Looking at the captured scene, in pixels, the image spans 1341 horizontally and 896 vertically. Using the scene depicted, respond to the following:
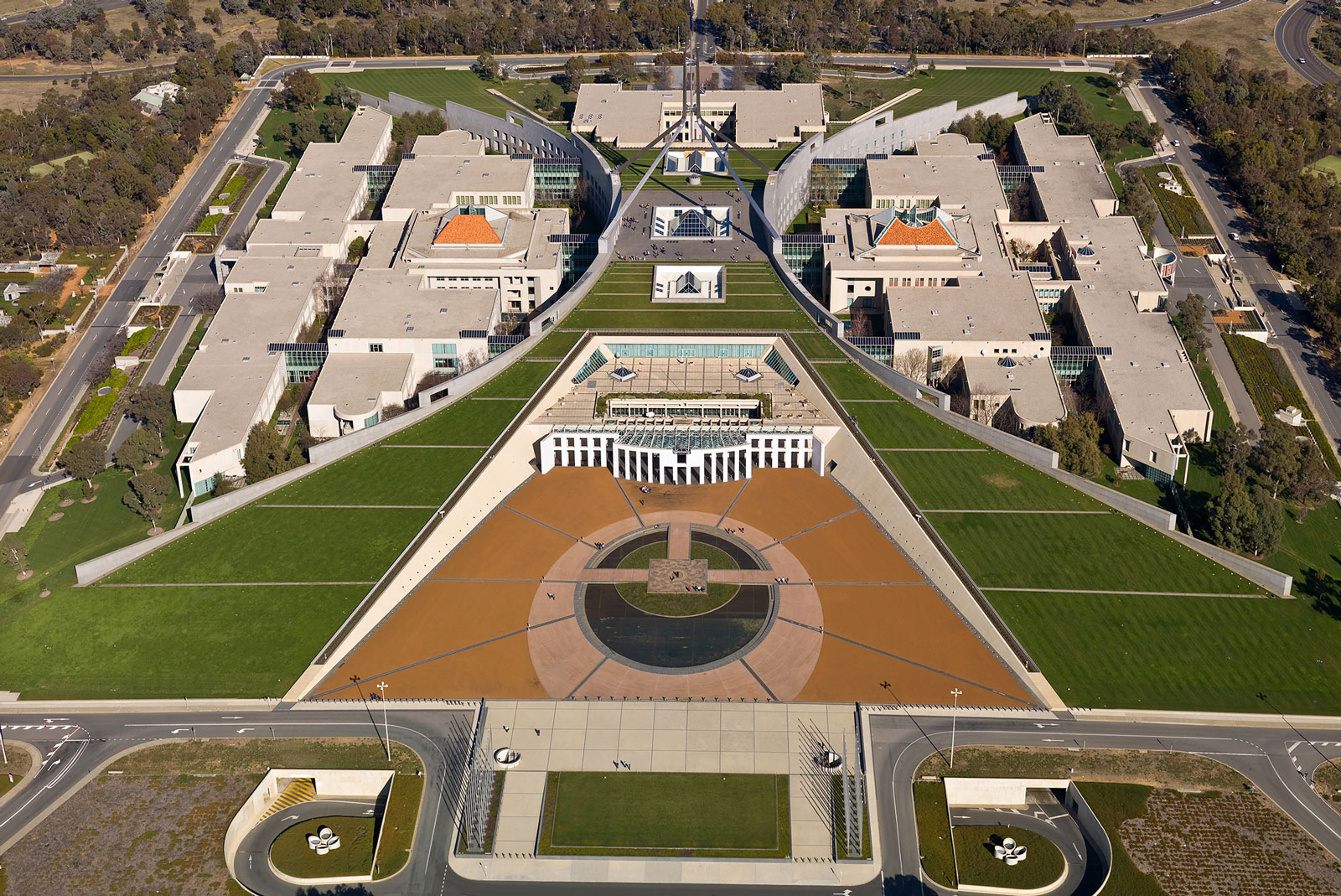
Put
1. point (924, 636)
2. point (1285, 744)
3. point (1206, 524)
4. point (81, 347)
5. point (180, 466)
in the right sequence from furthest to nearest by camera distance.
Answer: point (81, 347), point (180, 466), point (1206, 524), point (924, 636), point (1285, 744)

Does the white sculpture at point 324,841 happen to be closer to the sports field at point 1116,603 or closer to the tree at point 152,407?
the sports field at point 1116,603

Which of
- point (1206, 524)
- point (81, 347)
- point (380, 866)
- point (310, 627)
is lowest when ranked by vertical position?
point (380, 866)

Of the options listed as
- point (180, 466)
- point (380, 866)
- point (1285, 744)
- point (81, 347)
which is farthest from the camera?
point (81, 347)

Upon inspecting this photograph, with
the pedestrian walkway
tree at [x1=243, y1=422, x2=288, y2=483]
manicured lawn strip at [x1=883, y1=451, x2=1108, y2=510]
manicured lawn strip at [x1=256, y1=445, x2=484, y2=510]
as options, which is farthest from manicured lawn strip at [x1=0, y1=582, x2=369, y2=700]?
manicured lawn strip at [x1=883, y1=451, x2=1108, y2=510]

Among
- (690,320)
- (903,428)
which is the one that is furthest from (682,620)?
(690,320)

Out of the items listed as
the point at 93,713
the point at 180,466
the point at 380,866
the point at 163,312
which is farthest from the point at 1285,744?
the point at 163,312

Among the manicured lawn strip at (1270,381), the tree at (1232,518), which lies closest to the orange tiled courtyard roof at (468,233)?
Result: the tree at (1232,518)

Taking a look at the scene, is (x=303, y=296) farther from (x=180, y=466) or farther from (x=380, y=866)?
(x=380, y=866)
